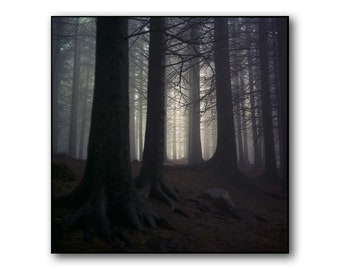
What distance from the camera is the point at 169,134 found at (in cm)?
443

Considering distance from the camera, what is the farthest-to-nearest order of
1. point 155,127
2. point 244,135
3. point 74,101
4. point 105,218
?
point 244,135 < point 155,127 < point 74,101 < point 105,218

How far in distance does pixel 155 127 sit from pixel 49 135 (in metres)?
1.44

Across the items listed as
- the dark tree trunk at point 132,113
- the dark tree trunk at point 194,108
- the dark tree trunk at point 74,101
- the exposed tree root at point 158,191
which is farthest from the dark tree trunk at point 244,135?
the dark tree trunk at point 74,101

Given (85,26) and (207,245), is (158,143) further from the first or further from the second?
(85,26)

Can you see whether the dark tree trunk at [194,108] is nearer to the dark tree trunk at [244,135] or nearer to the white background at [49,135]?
the white background at [49,135]

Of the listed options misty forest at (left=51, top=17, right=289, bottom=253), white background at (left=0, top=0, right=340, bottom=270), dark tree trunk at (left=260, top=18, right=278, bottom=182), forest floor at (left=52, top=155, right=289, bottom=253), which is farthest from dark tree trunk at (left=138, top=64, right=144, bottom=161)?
dark tree trunk at (left=260, top=18, right=278, bottom=182)

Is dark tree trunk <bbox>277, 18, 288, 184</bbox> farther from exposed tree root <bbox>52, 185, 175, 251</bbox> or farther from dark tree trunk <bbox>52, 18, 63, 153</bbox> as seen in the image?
dark tree trunk <bbox>52, 18, 63, 153</bbox>

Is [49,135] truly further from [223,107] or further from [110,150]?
[223,107]

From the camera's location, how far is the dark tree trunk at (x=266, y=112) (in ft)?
14.2

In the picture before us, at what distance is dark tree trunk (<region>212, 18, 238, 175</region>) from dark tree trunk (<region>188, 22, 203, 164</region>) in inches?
10.8

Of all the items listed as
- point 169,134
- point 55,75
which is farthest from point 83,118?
point 169,134

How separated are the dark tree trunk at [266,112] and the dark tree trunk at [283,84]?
140 millimetres
